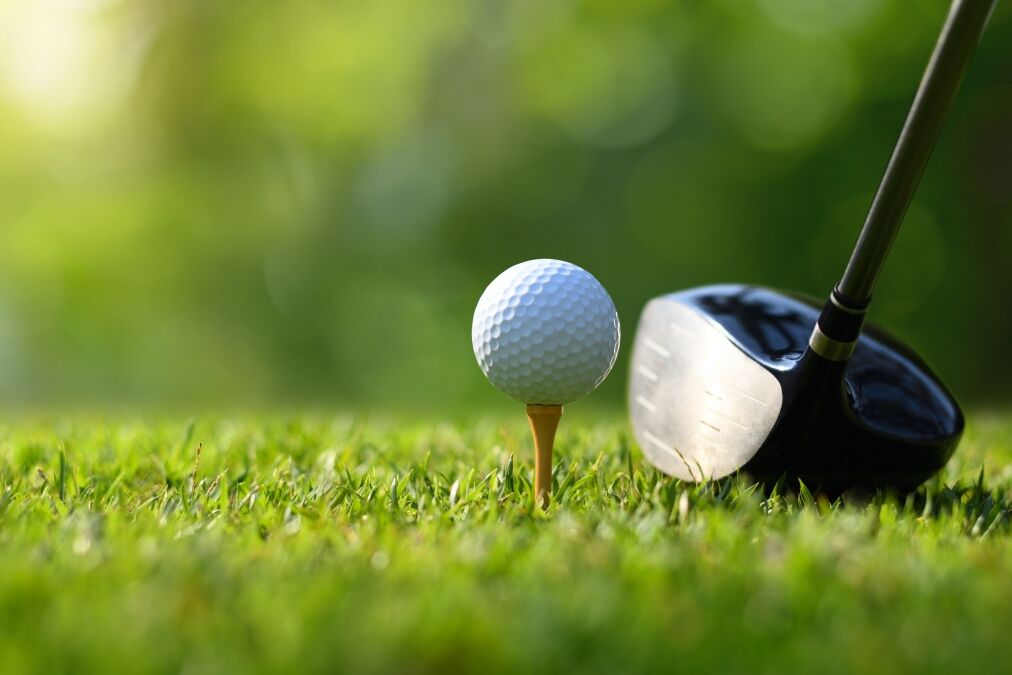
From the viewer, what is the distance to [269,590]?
5.21 ft

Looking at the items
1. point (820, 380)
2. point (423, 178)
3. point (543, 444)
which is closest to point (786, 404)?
point (820, 380)

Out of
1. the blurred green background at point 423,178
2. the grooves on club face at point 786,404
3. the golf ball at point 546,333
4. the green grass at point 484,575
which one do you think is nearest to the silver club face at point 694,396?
the grooves on club face at point 786,404

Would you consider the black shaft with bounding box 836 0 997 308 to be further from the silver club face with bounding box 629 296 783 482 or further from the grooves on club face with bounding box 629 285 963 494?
the silver club face with bounding box 629 296 783 482

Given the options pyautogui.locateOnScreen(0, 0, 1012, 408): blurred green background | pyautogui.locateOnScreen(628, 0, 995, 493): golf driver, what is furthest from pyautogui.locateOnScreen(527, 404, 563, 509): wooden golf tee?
pyautogui.locateOnScreen(0, 0, 1012, 408): blurred green background

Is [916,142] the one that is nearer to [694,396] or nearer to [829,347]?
[829,347]

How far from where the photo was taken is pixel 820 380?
2363mm

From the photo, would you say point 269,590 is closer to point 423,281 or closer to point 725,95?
point 725,95

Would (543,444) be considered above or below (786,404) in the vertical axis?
below

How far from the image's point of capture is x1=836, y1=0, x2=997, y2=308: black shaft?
1.98 meters

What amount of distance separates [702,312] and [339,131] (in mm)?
12780

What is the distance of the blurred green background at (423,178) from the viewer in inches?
454

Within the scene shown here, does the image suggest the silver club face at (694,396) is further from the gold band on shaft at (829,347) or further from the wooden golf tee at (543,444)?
the wooden golf tee at (543,444)

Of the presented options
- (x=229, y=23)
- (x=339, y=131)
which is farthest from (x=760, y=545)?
(x=229, y=23)

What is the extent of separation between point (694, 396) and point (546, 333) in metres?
0.59
